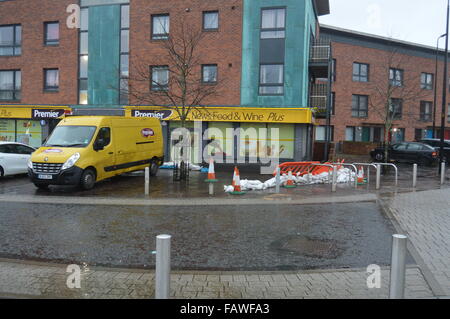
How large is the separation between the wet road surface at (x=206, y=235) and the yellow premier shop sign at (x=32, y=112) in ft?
52.1

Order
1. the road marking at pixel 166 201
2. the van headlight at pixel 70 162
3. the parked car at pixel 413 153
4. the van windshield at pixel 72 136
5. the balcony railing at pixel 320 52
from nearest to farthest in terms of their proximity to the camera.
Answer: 1. the road marking at pixel 166 201
2. the van headlight at pixel 70 162
3. the van windshield at pixel 72 136
4. the balcony railing at pixel 320 52
5. the parked car at pixel 413 153

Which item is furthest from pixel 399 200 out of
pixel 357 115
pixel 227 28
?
pixel 357 115

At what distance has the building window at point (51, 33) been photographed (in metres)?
24.9

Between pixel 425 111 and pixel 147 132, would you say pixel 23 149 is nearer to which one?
pixel 147 132

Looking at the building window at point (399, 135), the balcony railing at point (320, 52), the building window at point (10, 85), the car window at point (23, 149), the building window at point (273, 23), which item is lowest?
the car window at point (23, 149)

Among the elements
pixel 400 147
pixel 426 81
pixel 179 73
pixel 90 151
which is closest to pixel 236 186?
pixel 90 151

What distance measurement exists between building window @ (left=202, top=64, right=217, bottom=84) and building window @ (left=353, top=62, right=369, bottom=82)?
20312mm

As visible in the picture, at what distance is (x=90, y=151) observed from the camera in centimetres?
1234

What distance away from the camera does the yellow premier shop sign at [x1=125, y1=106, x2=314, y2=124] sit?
20.8 meters

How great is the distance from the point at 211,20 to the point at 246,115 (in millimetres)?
5633

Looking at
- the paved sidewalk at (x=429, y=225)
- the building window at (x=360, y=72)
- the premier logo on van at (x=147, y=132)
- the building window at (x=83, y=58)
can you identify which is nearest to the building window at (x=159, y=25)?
the building window at (x=83, y=58)

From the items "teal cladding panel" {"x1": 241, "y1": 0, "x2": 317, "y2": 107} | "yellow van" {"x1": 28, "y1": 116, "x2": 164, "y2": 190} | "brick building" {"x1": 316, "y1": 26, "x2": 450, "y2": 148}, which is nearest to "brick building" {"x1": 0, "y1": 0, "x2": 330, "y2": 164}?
"teal cladding panel" {"x1": 241, "y1": 0, "x2": 317, "y2": 107}
